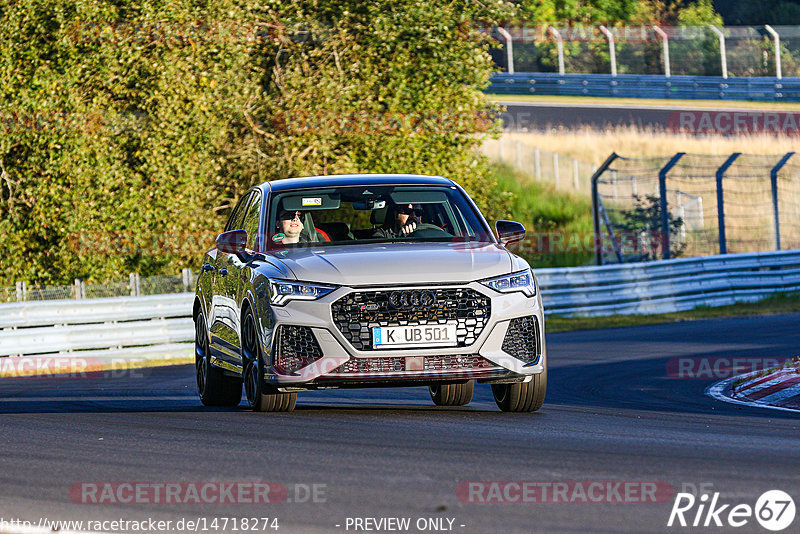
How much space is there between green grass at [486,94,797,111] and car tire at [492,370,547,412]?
39313 mm

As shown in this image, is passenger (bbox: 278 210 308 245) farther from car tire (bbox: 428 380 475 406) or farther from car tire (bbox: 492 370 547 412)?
car tire (bbox: 492 370 547 412)

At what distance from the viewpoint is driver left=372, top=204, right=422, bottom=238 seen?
446 inches

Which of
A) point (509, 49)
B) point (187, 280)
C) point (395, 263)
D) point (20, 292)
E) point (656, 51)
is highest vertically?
point (509, 49)

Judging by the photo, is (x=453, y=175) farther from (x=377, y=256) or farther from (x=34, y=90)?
(x=377, y=256)

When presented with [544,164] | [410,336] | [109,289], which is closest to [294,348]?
[410,336]

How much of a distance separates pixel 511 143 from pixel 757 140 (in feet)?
25.3

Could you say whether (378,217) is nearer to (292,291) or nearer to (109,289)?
(292,291)

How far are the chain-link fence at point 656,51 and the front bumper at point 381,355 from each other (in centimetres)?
4082

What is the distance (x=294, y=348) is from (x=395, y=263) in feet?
2.95

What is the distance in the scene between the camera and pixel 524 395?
10.9 metres

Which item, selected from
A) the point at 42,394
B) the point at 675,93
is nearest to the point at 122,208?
the point at 42,394

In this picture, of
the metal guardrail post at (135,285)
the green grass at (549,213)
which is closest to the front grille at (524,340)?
the metal guardrail post at (135,285)

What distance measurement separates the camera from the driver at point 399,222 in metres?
11.3

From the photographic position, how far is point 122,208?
2508 cm
